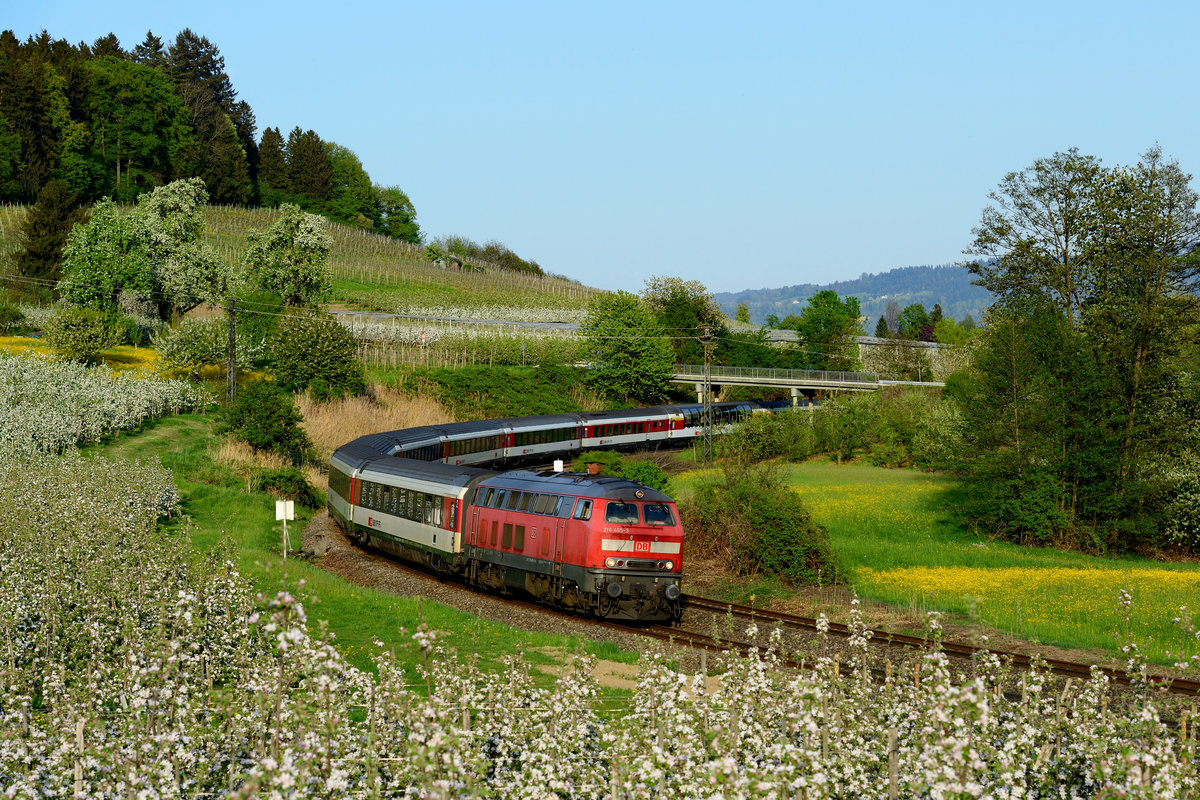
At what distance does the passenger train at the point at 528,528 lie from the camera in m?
23.7

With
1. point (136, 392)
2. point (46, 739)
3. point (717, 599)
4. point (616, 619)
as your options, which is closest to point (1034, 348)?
point (717, 599)

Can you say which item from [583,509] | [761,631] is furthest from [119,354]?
[761,631]

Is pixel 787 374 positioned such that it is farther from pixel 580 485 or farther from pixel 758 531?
pixel 580 485

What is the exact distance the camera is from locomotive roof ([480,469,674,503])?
24.0 m

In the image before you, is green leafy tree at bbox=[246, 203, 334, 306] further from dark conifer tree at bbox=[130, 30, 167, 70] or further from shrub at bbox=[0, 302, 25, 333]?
dark conifer tree at bbox=[130, 30, 167, 70]

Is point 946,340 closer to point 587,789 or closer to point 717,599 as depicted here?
point 717,599

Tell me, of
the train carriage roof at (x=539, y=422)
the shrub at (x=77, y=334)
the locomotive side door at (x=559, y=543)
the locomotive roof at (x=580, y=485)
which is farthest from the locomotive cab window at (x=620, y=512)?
the shrub at (x=77, y=334)

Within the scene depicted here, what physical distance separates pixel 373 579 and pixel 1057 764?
2296 centimetres

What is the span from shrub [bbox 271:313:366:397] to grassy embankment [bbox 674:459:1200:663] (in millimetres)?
26175

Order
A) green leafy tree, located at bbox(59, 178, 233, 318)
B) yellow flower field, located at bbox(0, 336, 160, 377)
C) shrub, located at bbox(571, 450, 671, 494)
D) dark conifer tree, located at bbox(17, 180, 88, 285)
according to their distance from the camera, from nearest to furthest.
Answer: shrub, located at bbox(571, 450, 671, 494), yellow flower field, located at bbox(0, 336, 160, 377), green leafy tree, located at bbox(59, 178, 233, 318), dark conifer tree, located at bbox(17, 180, 88, 285)

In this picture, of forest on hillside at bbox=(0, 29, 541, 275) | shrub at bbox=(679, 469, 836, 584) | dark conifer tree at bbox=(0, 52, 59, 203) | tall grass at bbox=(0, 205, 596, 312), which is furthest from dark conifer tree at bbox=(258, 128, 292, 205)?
shrub at bbox=(679, 469, 836, 584)

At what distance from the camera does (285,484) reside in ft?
144

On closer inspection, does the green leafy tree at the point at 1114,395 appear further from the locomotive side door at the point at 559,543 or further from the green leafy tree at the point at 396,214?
the green leafy tree at the point at 396,214

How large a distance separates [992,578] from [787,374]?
59556 mm
